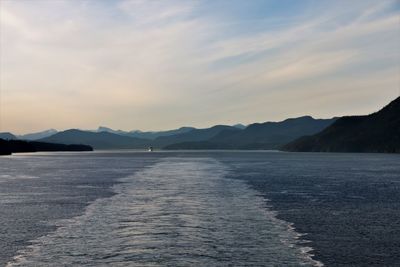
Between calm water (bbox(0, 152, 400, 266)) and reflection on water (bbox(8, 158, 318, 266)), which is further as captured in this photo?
calm water (bbox(0, 152, 400, 266))

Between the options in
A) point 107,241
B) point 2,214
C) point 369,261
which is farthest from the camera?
point 2,214

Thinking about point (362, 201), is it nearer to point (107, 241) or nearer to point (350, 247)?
point (350, 247)

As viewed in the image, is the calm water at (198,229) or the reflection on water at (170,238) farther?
the calm water at (198,229)

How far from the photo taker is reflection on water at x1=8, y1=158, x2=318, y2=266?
24781 millimetres

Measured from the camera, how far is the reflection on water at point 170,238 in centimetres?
2478

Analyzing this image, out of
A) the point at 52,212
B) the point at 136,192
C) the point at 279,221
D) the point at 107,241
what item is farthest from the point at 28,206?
the point at 279,221

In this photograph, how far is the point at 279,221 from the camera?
37281 mm

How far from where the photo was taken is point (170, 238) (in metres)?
30.0

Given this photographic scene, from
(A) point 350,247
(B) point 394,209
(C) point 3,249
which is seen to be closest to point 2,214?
(C) point 3,249

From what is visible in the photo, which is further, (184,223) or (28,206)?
(28,206)

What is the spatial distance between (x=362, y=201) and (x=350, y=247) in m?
23.6

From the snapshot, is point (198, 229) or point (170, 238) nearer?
point (170, 238)

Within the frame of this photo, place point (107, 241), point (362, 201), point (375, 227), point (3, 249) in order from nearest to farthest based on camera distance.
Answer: point (3, 249), point (107, 241), point (375, 227), point (362, 201)

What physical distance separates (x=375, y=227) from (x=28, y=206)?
30.1 m
